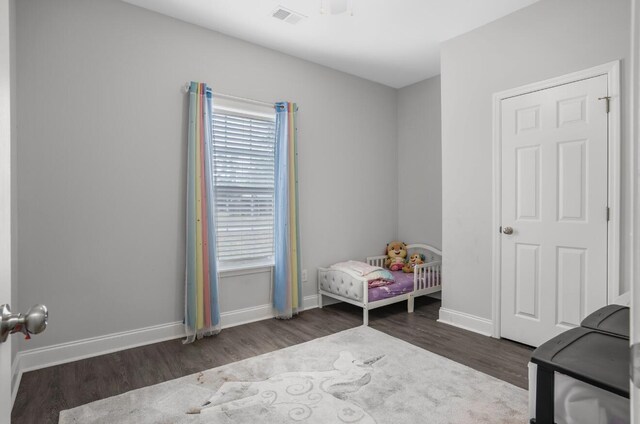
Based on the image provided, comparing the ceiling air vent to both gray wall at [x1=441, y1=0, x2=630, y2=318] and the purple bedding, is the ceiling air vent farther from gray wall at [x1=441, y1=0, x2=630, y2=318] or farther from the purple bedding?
the purple bedding

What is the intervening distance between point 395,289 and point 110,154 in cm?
295

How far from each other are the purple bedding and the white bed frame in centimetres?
4

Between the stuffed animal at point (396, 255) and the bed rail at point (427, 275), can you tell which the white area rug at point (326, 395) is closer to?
the bed rail at point (427, 275)

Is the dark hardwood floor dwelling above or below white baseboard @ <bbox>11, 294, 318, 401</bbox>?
below

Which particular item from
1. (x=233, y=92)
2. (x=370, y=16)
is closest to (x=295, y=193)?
(x=233, y=92)

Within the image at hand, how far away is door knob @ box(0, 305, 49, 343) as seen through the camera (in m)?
0.73

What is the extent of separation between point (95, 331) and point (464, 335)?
10.2 feet

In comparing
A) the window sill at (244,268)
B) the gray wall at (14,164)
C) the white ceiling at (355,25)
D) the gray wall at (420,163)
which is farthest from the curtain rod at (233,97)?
the gray wall at (420,163)

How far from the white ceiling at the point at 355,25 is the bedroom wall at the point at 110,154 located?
7.3 inches

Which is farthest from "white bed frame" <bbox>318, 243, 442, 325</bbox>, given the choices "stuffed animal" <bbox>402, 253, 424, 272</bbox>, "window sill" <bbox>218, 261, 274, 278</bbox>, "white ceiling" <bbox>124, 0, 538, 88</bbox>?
"white ceiling" <bbox>124, 0, 538, 88</bbox>

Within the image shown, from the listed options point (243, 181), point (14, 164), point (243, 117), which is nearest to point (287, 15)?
point (243, 117)

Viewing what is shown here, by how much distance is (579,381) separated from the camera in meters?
1.16

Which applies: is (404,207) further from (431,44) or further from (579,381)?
(579,381)

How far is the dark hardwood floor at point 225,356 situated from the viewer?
224 centimetres
